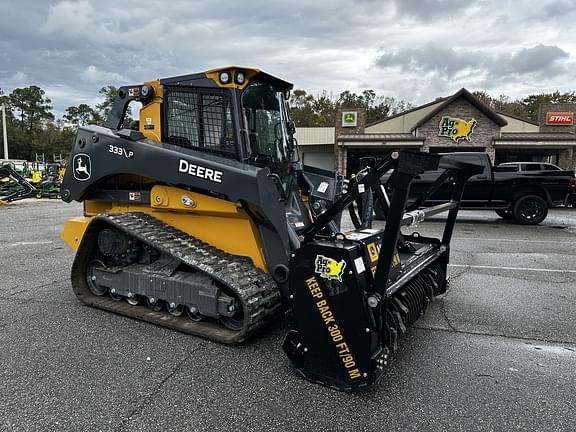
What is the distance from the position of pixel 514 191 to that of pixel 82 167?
11.1 meters

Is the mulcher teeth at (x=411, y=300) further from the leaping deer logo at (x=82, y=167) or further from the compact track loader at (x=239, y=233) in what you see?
the leaping deer logo at (x=82, y=167)

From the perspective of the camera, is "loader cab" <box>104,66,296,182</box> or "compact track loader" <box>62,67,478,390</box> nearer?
"compact track loader" <box>62,67,478,390</box>

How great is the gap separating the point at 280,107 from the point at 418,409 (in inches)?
131

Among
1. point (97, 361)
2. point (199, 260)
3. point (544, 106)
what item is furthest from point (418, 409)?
point (544, 106)

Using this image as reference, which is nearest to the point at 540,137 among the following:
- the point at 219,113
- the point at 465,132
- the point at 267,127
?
the point at 465,132

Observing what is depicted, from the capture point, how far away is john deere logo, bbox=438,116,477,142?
24484 mm

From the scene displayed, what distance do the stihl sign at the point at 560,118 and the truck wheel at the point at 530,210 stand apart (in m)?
16.2

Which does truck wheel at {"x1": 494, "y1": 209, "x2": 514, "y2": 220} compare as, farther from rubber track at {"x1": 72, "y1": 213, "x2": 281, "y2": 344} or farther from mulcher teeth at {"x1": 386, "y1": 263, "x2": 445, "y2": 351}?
rubber track at {"x1": 72, "y1": 213, "x2": 281, "y2": 344}

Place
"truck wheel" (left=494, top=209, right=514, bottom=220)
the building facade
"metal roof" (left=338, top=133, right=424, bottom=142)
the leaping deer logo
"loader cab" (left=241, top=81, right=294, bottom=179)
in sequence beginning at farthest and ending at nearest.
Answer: "metal roof" (left=338, top=133, right=424, bottom=142) < the building facade < "truck wheel" (left=494, top=209, right=514, bottom=220) < the leaping deer logo < "loader cab" (left=241, top=81, right=294, bottom=179)

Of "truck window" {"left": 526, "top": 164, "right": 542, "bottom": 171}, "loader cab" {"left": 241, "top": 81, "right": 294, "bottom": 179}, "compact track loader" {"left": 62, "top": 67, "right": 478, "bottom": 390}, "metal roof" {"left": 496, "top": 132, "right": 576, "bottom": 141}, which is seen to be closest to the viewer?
"compact track loader" {"left": 62, "top": 67, "right": 478, "bottom": 390}

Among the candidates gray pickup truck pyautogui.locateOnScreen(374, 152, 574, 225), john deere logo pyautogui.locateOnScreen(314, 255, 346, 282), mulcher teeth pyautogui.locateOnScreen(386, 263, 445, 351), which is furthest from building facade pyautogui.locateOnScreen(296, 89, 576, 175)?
john deere logo pyautogui.locateOnScreen(314, 255, 346, 282)

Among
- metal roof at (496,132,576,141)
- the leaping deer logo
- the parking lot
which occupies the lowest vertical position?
the parking lot

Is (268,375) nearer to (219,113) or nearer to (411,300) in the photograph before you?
(411,300)

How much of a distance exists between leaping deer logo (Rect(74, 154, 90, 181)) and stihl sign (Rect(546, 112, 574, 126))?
88.7 ft
